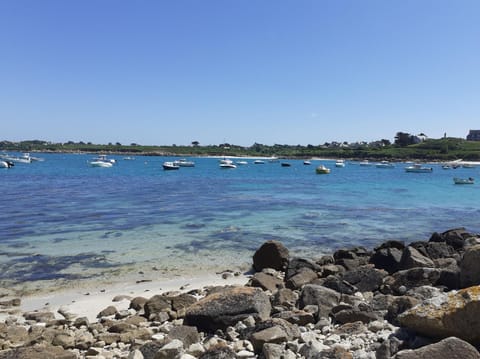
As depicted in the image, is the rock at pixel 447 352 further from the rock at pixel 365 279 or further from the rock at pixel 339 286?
the rock at pixel 365 279

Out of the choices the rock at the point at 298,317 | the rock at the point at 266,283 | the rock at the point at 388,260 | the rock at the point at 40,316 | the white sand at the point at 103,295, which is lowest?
the white sand at the point at 103,295

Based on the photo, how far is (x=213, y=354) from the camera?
6.23 meters

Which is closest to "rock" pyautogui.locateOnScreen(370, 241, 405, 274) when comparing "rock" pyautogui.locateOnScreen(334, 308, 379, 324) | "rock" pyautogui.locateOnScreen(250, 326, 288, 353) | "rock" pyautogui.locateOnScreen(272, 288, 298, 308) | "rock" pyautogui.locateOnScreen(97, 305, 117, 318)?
"rock" pyautogui.locateOnScreen(272, 288, 298, 308)

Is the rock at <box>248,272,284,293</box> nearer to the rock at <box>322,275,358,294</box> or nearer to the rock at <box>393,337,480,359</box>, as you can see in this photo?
the rock at <box>322,275,358,294</box>

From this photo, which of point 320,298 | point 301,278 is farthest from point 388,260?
point 320,298

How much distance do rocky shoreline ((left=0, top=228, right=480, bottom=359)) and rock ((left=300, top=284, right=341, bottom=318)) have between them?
0.09 ft

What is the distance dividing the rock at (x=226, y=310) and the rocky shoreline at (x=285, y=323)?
0.7 inches

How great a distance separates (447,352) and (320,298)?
3.76 metres

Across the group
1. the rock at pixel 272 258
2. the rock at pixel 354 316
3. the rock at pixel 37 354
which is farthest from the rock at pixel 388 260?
the rock at pixel 37 354

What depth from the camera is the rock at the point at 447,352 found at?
16.7 feet

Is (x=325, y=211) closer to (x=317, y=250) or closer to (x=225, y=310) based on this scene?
(x=317, y=250)

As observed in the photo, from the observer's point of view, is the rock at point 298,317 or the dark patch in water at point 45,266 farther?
the dark patch in water at point 45,266

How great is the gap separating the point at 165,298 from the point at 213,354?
365 cm

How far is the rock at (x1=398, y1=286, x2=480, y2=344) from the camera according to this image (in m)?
5.70
